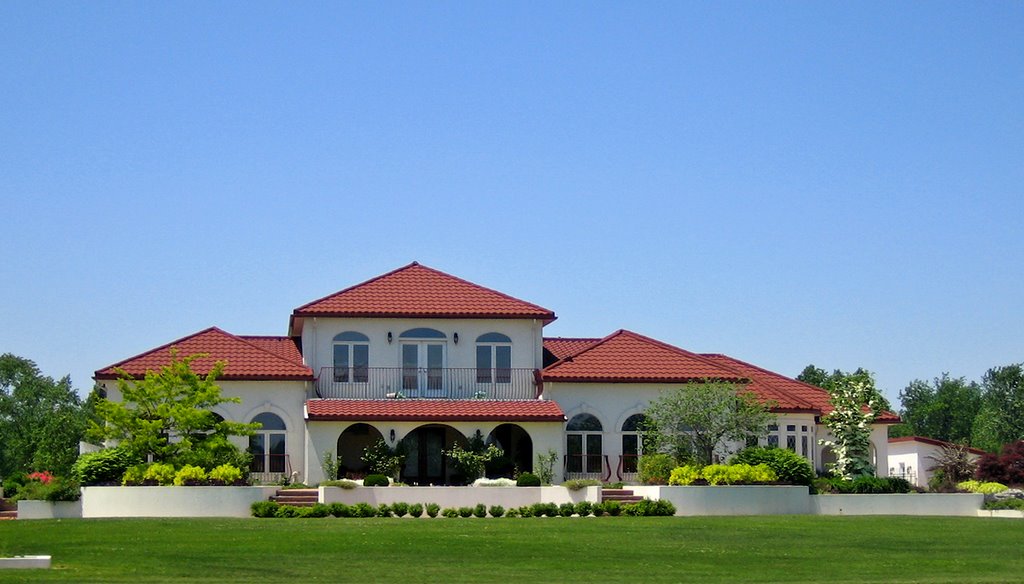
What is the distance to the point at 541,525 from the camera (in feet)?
112

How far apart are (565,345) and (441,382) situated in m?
6.75

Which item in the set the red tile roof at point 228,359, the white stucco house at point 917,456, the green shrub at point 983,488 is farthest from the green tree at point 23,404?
the green shrub at point 983,488

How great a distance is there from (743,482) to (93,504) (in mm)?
17931

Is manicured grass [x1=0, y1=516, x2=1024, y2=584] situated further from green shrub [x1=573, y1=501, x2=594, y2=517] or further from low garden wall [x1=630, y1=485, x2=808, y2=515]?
low garden wall [x1=630, y1=485, x2=808, y2=515]

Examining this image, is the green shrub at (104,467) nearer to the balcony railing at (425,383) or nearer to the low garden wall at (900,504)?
the balcony railing at (425,383)

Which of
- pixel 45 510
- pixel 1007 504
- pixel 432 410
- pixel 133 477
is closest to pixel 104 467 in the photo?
pixel 133 477

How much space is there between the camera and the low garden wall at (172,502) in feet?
127

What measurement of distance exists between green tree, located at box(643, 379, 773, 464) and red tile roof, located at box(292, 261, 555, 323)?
587 cm

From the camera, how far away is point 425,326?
1911 inches

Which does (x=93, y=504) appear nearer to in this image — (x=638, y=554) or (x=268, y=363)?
(x=268, y=363)

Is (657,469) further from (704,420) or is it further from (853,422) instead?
(853,422)

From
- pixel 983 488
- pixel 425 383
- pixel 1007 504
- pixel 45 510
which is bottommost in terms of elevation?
pixel 1007 504

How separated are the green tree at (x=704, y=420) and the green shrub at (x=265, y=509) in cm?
1296

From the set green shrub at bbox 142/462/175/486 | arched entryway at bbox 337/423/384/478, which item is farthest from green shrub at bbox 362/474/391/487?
green shrub at bbox 142/462/175/486
